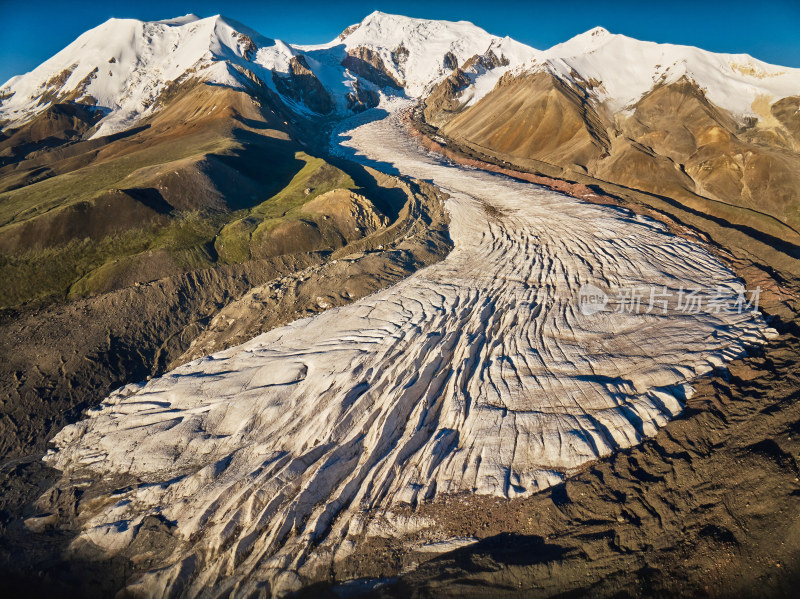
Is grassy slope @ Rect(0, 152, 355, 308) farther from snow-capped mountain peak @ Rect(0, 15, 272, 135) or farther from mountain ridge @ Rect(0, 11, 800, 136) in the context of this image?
snow-capped mountain peak @ Rect(0, 15, 272, 135)

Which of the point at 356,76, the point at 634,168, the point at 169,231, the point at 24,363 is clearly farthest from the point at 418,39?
the point at 24,363

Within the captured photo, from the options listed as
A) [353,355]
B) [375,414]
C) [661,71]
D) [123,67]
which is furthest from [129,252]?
[123,67]

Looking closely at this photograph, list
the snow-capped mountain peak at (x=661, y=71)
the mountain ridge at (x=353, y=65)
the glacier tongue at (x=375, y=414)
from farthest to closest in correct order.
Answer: the mountain ridge at (x=353, y=65) < the snow-capped mountain peak at (x=661, y=71) < the glacier tongue at (x=375, y=414)

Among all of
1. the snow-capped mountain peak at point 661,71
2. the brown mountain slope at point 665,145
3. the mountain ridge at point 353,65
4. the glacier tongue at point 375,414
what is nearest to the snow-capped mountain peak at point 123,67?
the mountain ridge at point 353,65

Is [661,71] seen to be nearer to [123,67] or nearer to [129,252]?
[129,252]

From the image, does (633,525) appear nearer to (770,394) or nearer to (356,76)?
(770,394)

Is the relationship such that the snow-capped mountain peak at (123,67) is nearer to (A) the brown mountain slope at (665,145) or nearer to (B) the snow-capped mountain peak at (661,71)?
(A) the brown mountain slope at (665,145)

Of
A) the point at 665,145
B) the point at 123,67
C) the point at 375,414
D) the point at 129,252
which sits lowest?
the point at 375,414

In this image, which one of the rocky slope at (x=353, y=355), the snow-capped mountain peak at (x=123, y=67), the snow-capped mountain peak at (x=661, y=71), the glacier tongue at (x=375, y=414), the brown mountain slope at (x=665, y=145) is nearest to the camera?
the rocky slope at (x=353, y=355)

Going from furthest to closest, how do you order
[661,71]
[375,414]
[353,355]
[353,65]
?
[353,65] < [661,71] < [353,355] < [375,414]
